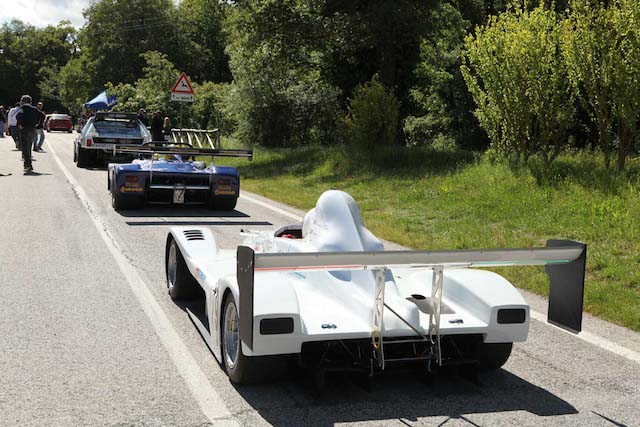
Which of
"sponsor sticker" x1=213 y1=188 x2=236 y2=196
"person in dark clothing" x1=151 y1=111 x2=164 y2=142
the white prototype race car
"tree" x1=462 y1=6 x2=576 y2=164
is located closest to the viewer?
the white prototype race car

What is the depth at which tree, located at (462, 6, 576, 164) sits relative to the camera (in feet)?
47.8

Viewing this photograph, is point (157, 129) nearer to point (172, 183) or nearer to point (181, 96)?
point (181, 96)

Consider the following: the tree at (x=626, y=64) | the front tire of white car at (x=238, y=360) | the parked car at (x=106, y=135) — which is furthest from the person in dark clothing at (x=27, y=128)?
the front tire of white car at (x=238, y=360)

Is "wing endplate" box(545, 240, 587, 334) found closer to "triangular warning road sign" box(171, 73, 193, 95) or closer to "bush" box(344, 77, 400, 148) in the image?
"bush" box(344, 77, 400, 148)

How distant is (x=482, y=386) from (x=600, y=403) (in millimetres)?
701

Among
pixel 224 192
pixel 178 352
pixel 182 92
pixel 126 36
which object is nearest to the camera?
pixel 178 352

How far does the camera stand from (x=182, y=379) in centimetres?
503

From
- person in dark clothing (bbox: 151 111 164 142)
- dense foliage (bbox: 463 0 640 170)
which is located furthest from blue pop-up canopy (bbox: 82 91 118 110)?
dense foliage (bbox: 463 0 640 170)

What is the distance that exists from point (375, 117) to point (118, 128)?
805cm

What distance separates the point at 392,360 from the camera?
15.3ft

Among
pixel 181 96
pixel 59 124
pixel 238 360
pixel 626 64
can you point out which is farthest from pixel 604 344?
pixel 59 124

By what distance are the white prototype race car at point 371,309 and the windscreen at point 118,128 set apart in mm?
18638

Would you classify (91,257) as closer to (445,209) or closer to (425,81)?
(445,209)

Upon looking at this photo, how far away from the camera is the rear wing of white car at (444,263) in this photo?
4.29 m
